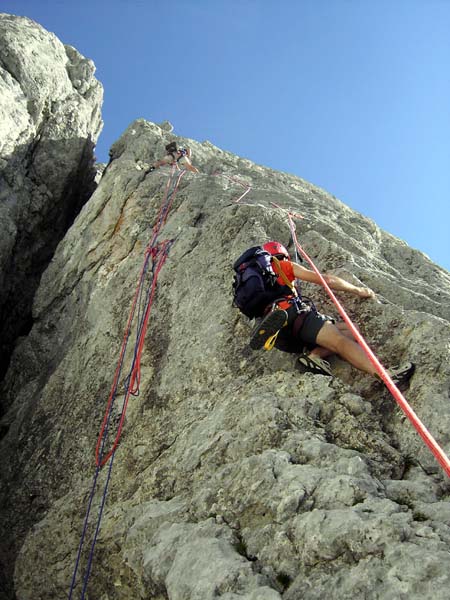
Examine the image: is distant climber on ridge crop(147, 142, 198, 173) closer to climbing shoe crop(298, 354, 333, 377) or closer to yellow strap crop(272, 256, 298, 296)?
yellow strap crop(272, 256, 298, 296)

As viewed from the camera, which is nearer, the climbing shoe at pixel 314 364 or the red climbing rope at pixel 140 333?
the climbing shoe at pixel 314 364

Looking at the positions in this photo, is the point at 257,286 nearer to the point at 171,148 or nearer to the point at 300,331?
the point at 300,331

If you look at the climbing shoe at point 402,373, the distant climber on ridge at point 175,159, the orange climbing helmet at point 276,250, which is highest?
the distant climber on ridge at point 175,159

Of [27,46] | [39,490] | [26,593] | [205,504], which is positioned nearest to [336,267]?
[205,504]

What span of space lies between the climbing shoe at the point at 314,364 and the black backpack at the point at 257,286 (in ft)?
2.87

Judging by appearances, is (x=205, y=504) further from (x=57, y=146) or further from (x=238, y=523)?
(x=57, y=146)

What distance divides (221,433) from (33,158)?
12531mm

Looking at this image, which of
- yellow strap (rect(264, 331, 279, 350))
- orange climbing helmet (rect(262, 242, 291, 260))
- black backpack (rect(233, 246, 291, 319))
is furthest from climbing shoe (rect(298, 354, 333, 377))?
orange climbing helmet (rect(262, 242, 291, 260))

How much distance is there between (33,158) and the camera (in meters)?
14.8

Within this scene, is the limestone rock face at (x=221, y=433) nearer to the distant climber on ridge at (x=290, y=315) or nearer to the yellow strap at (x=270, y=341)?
the distant climber on ridge at (x=290, y=315)

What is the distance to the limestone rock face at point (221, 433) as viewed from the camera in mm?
3619

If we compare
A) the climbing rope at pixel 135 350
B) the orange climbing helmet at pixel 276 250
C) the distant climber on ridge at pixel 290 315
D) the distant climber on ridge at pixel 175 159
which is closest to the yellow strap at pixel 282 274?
the distant climber on ridge at pixel 290 315

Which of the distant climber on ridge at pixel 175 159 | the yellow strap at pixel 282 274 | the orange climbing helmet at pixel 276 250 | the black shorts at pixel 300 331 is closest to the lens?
the black shorts at pixel 300 331

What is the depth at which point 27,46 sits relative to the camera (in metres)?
16.0
